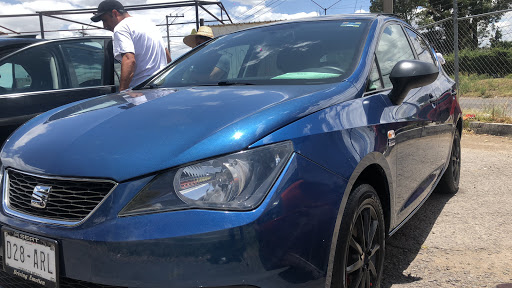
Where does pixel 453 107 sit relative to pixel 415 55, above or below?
below

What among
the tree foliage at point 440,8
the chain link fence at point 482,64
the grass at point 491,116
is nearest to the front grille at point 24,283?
the grass at point 491,116

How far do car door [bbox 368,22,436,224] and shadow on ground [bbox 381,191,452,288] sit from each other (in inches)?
14.0

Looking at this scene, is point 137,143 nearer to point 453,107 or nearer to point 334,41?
point 334,41

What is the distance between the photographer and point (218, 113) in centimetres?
182

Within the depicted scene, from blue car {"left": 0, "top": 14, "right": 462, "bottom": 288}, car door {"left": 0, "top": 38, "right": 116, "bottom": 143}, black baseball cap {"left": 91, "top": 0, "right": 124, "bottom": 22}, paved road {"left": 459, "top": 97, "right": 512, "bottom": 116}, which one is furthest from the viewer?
paved road {"left": 459, "top": 97, "right": 512, "bottom": 116}

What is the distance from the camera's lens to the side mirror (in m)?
2.35

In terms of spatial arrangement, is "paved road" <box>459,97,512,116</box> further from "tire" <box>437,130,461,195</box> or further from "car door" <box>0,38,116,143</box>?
"car door" <box>0,38,116,143</box>

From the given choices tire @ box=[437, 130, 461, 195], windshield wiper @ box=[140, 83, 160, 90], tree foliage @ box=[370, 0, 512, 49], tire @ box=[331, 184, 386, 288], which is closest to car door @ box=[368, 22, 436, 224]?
tire @ box=[331, 184, 386, 288]

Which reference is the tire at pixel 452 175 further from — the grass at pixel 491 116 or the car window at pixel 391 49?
the grass at pixel 491 116

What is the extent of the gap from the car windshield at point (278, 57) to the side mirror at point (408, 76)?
0.75 feet

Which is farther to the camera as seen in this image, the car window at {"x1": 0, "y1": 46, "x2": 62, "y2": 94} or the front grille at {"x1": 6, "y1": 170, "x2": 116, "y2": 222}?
the car window at {"x1": 0, "y1": 46, "x2": 62, "y2": 94}

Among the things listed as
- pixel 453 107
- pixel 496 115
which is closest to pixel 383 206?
pixel 453 107

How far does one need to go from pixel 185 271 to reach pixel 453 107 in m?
3.27

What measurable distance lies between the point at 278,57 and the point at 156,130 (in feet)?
3.88
